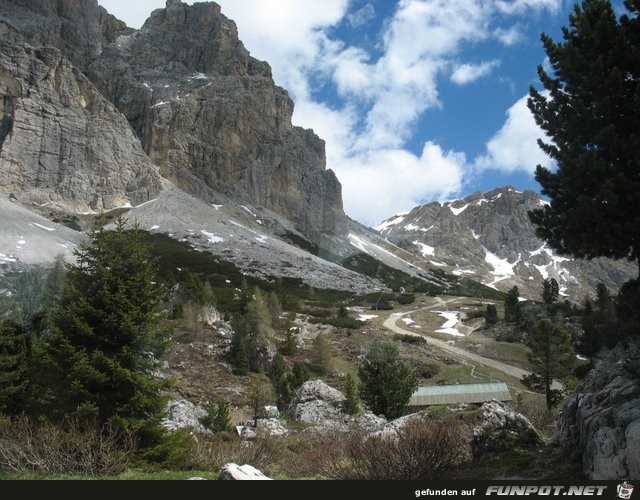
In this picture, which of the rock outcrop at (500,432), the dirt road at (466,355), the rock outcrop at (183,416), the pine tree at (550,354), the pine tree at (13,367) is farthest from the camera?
the dirt road at (466,355)

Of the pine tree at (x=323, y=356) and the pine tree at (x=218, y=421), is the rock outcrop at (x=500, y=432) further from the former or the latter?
the pine tree at (x=323, y=356)

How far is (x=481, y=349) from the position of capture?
204ft

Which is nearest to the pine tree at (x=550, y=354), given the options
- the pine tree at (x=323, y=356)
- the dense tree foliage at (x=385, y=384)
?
the dense tree foliage at (x=385, y=384)

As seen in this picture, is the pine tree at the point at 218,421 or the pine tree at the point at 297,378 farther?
the pine tree at the point at 297,378

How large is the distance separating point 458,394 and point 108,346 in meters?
30.0

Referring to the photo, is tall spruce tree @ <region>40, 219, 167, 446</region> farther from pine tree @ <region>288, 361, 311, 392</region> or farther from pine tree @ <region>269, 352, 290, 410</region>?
pine tree @ <region>288, 361, 311, 392</region>

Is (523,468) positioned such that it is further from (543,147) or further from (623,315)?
(543,147)

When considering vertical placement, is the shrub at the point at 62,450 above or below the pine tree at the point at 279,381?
above

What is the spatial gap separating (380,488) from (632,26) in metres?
12.2

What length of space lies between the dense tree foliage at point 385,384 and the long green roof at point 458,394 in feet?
8.20

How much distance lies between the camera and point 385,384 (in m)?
32.4

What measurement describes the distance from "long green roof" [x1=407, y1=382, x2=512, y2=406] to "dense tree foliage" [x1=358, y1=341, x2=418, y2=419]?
8.20 feet

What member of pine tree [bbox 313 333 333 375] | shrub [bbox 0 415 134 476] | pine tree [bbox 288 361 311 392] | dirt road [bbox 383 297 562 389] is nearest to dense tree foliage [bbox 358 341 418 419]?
pine tree [bbox 288 361 311 392]

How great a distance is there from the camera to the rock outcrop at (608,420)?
8391mm
